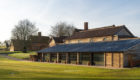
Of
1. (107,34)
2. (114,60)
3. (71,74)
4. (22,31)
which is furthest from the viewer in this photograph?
(22,31)

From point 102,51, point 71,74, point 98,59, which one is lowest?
point 71,74

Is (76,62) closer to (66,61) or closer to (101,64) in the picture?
(66,61)

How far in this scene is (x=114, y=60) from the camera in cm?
2916

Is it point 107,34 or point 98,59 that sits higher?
point 107,34

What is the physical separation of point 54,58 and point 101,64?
612 inches

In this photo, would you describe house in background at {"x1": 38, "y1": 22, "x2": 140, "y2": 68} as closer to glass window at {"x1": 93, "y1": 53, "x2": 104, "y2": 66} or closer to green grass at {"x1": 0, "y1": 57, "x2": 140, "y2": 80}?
glass window at {"x1": 93, "y1": 53, "x2": 104, "y2": 66}

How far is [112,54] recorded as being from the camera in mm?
29562

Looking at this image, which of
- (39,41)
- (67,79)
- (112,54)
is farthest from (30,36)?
(67,79)

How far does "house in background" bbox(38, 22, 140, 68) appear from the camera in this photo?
93.6 ft

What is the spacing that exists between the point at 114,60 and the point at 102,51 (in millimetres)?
2613

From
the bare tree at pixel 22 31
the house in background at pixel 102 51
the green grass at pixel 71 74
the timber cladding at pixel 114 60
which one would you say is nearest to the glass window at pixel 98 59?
the house in background at pixel 102 51

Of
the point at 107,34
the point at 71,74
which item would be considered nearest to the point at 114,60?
the point at 71,74

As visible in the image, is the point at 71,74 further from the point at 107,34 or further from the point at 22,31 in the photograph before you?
the point at 22,31

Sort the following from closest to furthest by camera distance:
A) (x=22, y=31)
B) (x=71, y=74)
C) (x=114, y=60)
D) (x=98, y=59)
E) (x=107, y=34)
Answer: (x=71, y=74) < (x=114, y=60) < (x=98, y=59) < (x=107, y=34) < (x=22, y=31)
